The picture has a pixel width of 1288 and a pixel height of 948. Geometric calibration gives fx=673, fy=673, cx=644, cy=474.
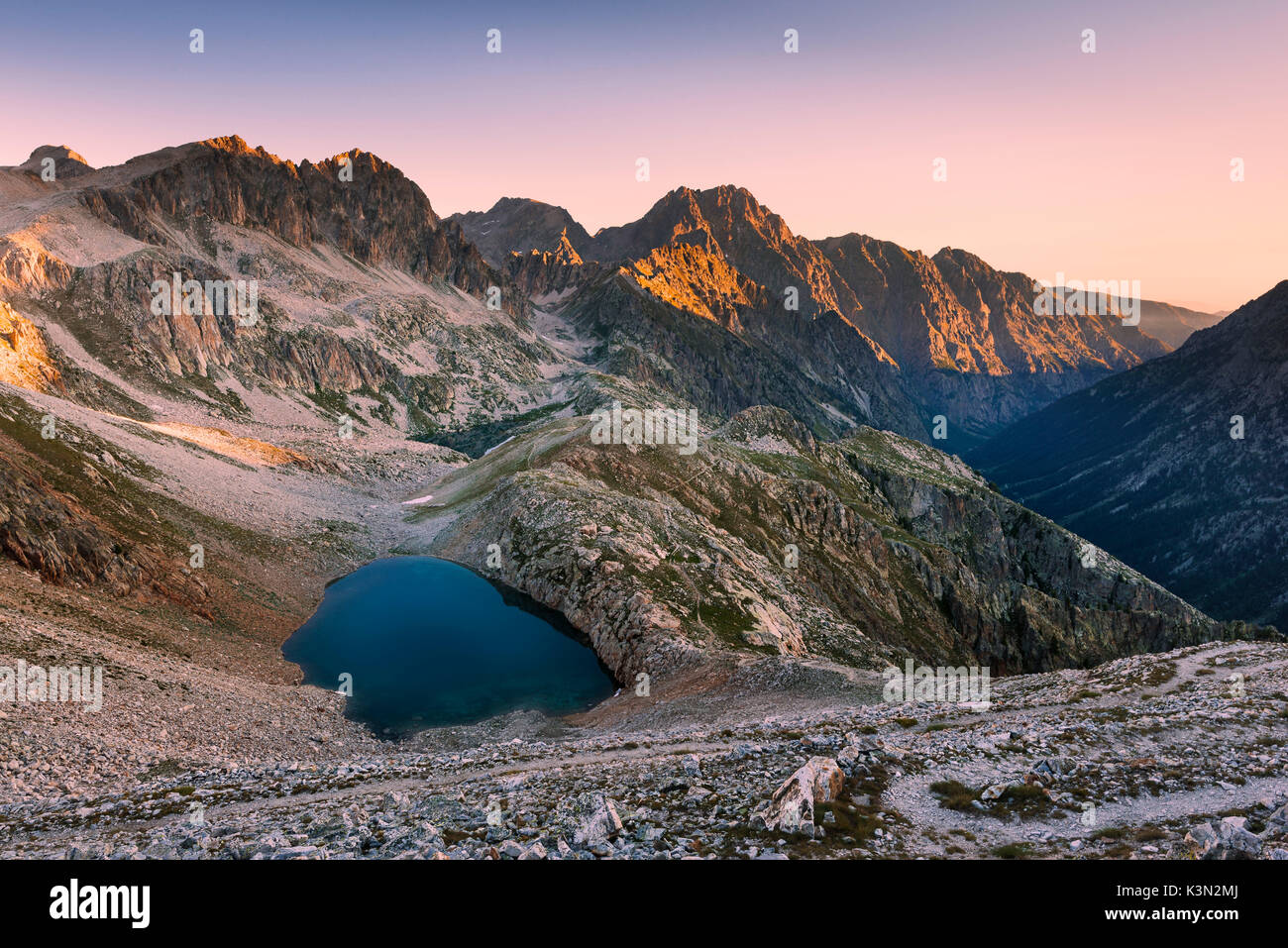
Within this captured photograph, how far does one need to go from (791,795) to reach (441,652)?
5196 centimetres

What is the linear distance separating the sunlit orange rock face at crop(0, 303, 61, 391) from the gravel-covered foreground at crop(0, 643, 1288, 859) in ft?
340

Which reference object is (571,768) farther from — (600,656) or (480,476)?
(480,476)

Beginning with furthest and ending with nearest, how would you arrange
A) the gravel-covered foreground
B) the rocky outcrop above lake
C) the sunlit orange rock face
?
the sunlit orange rock face → the rocky outcrop above lake → the gravel-covered foreground

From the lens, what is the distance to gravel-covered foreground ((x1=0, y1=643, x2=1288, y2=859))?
61.7 ft

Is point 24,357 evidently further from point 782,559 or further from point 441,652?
point 782,559

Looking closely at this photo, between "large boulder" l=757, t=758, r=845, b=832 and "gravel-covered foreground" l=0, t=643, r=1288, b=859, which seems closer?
"gravel-covered foreground" l=0, t=643, r=1288, b=859

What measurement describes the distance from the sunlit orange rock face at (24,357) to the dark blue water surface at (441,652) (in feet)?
221

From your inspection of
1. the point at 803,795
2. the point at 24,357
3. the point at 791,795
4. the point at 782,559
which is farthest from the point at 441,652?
the point at 24,357

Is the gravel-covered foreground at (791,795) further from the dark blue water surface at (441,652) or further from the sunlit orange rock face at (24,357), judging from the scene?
the sunlit orange rock face at (24,357)

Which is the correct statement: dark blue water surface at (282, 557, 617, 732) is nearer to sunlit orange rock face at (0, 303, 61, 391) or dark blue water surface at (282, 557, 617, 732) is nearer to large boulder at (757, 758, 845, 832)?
large boulder at (757, 758, 845, 832)

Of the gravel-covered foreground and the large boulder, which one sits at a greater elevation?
the large boulder

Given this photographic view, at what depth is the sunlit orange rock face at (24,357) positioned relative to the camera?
336 feet

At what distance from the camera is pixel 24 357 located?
112 m

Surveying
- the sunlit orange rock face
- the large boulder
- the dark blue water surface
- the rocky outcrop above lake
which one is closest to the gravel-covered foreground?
the large boulder
